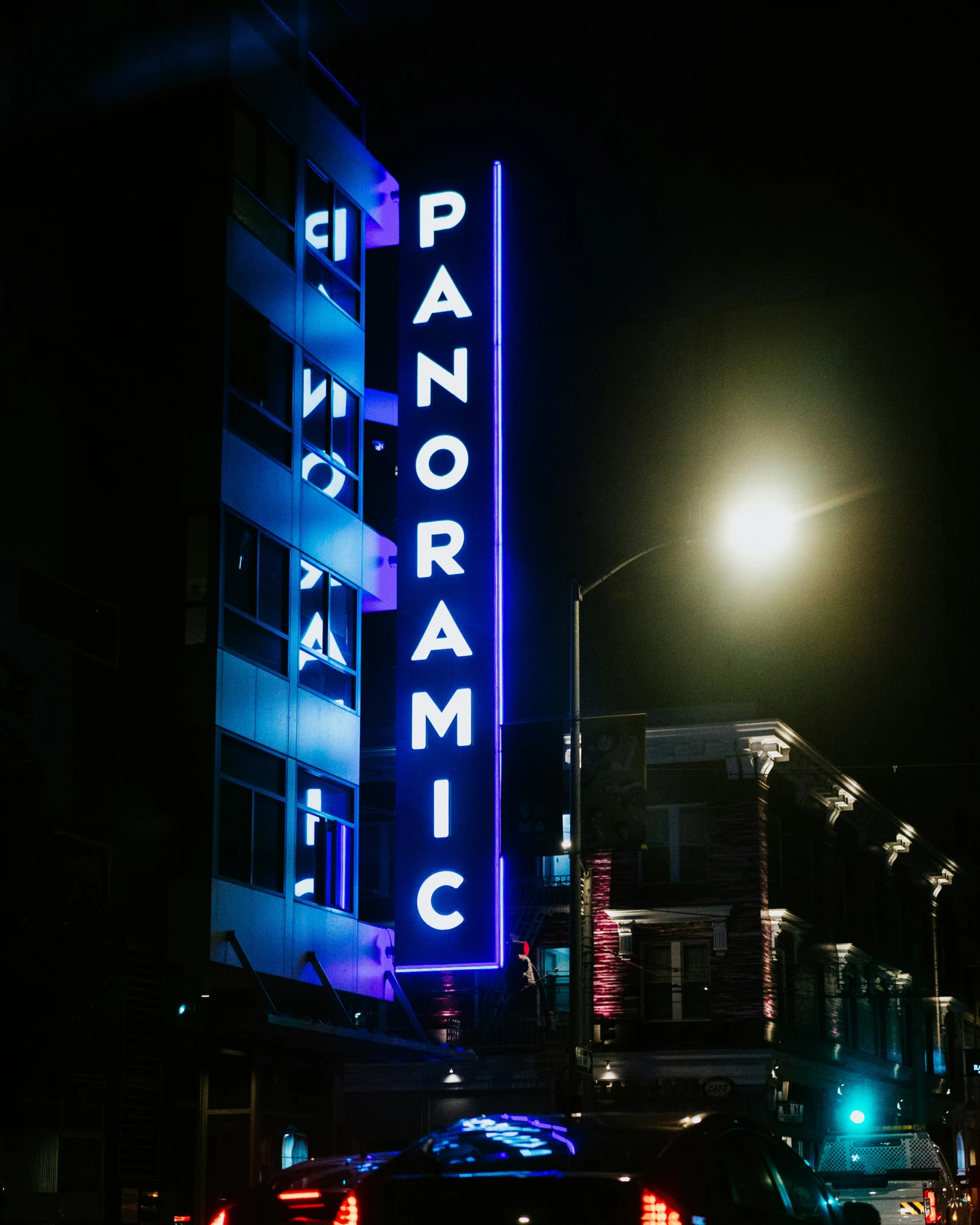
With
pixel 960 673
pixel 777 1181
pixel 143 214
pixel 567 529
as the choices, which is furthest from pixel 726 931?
pixel 777 1181

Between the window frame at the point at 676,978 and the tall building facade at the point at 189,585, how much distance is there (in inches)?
692

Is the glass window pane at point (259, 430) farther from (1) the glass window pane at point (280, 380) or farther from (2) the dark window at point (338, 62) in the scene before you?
(2) the dark window at point (338, 62)

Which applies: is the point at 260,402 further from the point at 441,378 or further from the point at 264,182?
the point at 441,378

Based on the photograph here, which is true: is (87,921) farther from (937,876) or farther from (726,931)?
(937,876)

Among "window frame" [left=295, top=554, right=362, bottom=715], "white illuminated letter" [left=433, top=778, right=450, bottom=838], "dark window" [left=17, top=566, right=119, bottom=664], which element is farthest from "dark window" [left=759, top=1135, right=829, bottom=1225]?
Result: "white illuminated letter" [left=433, top=778, right=450, bottom=838]

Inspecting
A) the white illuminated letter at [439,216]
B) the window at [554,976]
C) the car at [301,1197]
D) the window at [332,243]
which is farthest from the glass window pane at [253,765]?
the window at [554,976]

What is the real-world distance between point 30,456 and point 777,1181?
1599 cm

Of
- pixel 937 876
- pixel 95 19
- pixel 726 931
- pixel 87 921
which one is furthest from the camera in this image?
pixel 937 876

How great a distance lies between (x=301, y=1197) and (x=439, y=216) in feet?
69.6

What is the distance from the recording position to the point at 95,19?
83.2 feet

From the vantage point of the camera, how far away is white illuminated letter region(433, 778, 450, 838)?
2991 cm

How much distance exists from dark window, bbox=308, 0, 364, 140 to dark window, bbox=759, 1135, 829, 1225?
24.9 meters

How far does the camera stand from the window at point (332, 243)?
1190 inches

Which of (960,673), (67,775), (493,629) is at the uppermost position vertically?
(960,673)
